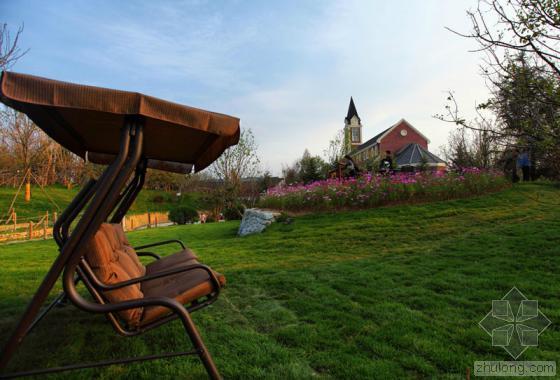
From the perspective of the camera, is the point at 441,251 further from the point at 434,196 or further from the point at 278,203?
the point at 278,203

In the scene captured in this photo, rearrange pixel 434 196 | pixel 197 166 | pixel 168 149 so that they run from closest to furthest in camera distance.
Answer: pixel 168 149 < pixel 197 166 < pixel 434 196

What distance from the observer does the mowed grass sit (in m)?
2.39

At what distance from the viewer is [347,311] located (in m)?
3.41

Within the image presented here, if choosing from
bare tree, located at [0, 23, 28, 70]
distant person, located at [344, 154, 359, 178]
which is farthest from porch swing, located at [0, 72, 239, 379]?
distant person, located at [344, 154, 359, 178]

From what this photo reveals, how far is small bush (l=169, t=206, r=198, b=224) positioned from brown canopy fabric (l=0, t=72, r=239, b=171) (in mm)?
20374

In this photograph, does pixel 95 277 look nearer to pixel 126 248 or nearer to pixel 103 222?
pixel 103 222

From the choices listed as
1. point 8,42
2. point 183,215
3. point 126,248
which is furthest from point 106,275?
point 183,215

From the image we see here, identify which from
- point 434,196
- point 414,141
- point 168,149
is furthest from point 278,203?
point 414,141

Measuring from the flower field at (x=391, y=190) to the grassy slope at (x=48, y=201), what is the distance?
2013 cm

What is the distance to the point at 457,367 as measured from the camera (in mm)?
2309

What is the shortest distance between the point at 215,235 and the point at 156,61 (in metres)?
5.58

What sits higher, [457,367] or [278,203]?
[278,203]

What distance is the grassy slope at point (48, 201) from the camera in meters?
24.7

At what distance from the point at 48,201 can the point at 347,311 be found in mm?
30880
